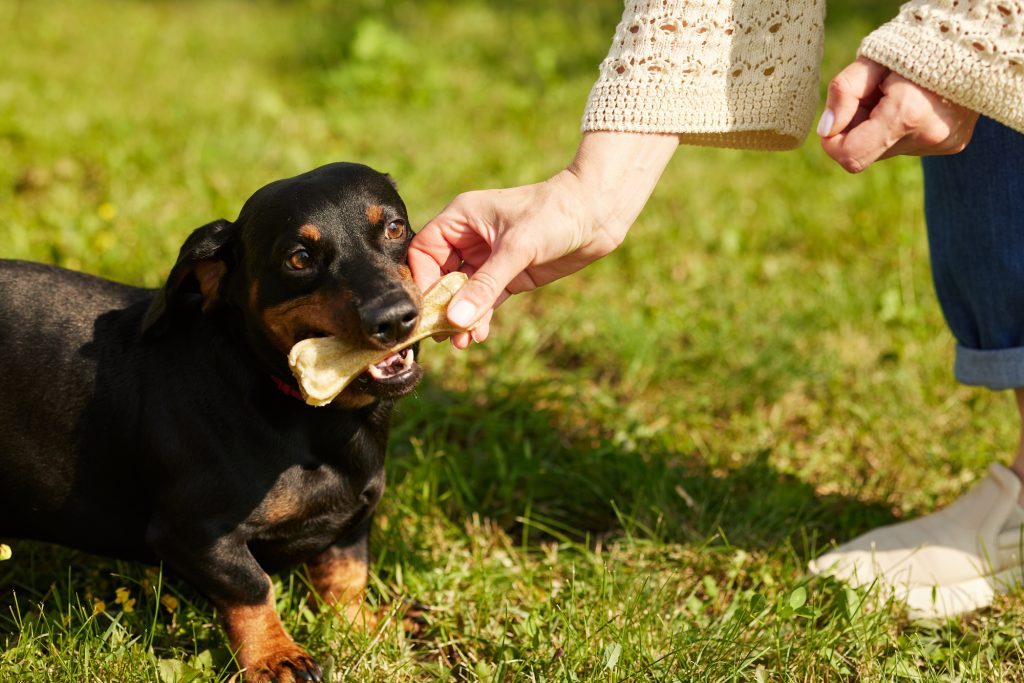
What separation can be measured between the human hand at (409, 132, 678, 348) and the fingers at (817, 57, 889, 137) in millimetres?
469

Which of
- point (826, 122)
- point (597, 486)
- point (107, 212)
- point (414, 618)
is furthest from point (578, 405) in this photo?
point (107, 212)

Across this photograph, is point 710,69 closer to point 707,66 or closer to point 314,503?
point 707,66

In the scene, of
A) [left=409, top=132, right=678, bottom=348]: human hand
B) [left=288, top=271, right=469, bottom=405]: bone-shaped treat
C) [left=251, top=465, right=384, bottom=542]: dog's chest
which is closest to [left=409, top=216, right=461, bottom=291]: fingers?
[left=409, top=132, right=678, bottom=348]: human hand

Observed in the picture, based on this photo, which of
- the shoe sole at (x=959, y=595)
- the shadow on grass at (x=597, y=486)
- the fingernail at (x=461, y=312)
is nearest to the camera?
the fingernail at (x=461, y=312)

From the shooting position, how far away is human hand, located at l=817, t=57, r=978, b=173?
6.64 ft

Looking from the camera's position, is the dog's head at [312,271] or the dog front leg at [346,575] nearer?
the dog's head at [312,271]

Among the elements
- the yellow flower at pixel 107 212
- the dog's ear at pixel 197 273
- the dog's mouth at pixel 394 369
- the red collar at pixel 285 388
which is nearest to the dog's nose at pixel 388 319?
the dog's mouth at pixel 394 369

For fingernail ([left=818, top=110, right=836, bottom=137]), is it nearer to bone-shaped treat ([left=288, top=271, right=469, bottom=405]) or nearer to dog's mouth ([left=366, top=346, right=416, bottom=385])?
bone-shaped treat ([left=288, top=271, right=469, bottom=405])

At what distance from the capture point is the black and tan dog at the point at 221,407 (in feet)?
7.73

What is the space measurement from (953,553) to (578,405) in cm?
128

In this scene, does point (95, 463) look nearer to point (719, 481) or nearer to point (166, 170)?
point (719, 481)

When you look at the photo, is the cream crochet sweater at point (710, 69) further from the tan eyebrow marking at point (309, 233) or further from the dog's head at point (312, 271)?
the tan eyebrow marking at point (309, 233)

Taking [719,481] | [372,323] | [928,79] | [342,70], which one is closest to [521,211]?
[372,323]

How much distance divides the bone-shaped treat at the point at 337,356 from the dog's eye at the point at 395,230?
0.25 m
